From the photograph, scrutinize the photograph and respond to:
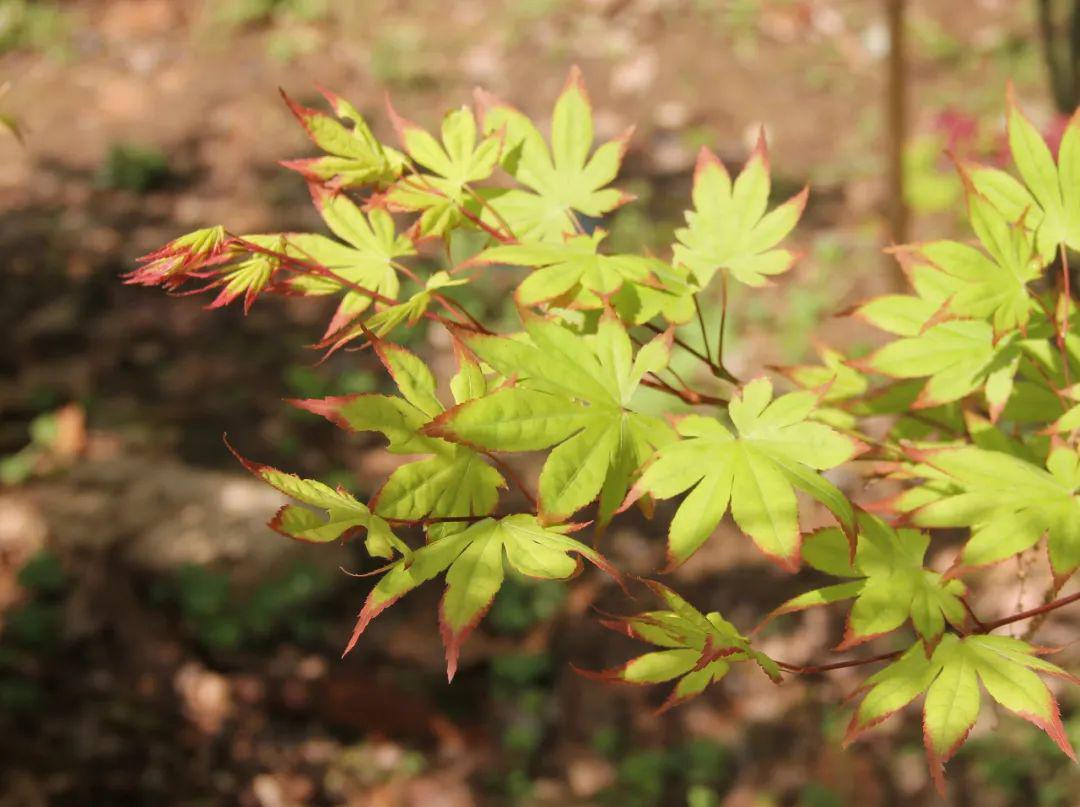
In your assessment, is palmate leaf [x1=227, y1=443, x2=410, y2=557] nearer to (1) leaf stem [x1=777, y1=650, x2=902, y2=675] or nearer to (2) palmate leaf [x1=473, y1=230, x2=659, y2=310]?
(2) palmate leaf [x1=473, y1=230, x2=659, y2=310]

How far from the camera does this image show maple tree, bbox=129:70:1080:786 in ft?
3.16

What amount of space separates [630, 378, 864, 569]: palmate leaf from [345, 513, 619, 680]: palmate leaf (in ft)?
0.31

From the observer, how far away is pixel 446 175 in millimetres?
1217

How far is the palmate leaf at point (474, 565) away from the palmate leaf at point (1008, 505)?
374 mm

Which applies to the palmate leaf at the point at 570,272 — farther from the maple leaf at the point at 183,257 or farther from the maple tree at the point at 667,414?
the maple leaf at the point at 183,257

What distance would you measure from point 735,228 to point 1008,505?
1.43ft

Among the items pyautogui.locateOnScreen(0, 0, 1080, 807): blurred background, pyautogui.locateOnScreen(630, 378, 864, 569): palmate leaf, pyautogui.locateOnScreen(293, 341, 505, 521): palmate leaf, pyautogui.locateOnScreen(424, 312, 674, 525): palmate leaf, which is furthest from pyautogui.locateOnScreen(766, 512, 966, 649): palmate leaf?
pyautogui.locateOnScreen(0, 0, 1080, 807): blurred background

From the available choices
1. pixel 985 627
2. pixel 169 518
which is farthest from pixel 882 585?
pixel 169 518

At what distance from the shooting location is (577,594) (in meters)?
3.49

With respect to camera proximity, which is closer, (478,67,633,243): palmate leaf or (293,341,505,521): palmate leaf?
(293,341,505,521): palmate leaf

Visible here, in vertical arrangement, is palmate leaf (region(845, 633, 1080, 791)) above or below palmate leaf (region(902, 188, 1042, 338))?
below

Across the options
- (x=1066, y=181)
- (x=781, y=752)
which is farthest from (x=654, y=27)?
(x=1066, y=181)

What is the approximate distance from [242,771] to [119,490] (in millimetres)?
1082

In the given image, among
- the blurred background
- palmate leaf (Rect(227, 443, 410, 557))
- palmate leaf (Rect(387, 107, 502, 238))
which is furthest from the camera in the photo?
the blurred background
